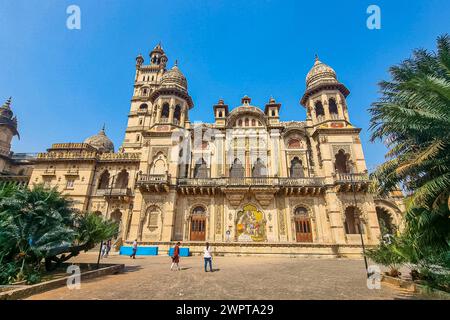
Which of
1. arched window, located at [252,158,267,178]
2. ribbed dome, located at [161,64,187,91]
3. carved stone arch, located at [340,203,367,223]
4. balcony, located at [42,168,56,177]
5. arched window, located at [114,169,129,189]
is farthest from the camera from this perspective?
arched window, located at [114,169,129,189]

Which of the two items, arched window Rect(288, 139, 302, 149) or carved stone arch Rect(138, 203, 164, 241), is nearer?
carved stone arch Rect(138, 203, 164, 241)

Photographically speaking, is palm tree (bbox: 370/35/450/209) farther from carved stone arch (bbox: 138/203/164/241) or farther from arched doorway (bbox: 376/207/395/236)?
arched doorway (bbox: 376/207/395/236)

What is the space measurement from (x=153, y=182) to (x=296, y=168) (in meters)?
16.1

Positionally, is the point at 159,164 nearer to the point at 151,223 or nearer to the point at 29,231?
the point at 151,223

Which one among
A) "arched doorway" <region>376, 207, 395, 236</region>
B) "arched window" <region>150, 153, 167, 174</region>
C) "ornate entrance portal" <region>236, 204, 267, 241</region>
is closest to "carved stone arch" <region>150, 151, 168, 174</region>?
"arched window" <region>150, 153, 167, 174</region>

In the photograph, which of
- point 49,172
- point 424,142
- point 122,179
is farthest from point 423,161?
point 49,172

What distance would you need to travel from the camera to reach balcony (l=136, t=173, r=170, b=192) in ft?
74.4

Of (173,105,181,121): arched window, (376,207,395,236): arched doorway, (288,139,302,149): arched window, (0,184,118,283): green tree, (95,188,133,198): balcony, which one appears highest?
(173,105,181,121): arched window

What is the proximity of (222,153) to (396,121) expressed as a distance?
62.8ft

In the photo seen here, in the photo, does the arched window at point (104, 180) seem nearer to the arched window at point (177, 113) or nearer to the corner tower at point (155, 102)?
the corner tower at point (155, 102)

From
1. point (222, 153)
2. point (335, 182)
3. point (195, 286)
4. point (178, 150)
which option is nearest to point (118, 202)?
point (178, 150)

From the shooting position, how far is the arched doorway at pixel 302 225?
22.0 metres

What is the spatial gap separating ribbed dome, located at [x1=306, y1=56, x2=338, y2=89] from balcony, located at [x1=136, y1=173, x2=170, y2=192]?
70.2 feet
